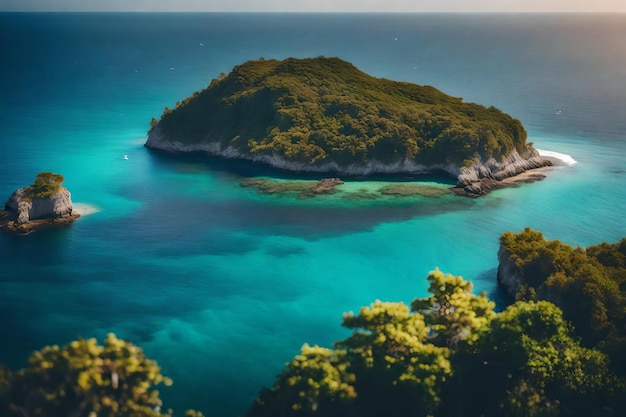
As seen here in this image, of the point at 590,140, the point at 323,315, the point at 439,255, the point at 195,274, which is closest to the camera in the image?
the point at 323,315

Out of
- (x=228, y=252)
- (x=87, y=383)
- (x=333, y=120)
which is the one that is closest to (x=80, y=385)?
(x=87, y=383)

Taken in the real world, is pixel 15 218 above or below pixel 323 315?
above

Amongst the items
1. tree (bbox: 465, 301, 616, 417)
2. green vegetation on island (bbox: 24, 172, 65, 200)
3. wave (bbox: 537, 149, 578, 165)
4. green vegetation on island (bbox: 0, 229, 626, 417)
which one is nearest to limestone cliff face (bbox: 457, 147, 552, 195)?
wave (bbox: 537, 149, 578, 165)

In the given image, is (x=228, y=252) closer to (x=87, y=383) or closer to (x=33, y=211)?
(x=33, y=211)

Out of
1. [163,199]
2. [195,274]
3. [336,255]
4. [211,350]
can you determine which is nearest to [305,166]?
[163,199]

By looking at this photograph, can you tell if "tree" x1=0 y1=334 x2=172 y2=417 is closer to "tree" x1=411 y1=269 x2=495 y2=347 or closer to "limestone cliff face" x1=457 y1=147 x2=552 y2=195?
"tree" x1=411 y1=269 x2=495 y2=347

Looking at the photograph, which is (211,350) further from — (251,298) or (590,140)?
(590,140)

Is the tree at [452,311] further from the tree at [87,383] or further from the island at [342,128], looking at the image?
the island at [342,128]
